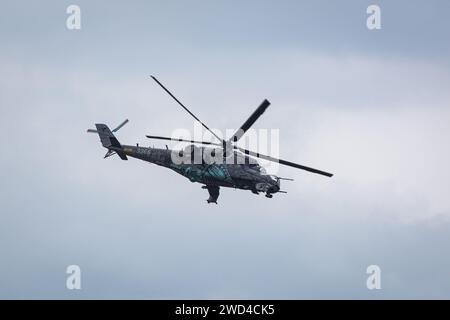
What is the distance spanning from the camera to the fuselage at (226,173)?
76625 mm

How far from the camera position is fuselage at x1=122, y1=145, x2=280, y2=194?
76.6 m

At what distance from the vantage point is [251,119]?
69375 millimetres

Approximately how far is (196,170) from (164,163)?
4.78m

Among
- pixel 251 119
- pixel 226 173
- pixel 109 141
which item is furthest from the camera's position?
pixel 109 141

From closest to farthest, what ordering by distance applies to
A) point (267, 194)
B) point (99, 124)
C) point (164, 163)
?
point (267, 194)
point (164, 163)
point (99, 124)

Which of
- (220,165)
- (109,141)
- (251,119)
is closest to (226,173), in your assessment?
(220,165)

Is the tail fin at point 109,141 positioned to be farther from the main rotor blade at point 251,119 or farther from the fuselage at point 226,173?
the main rotor blade at point 251,119

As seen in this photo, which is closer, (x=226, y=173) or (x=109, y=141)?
(x=226, y=173)

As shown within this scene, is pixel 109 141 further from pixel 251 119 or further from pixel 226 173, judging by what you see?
pixel 251 119

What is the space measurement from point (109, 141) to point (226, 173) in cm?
1671

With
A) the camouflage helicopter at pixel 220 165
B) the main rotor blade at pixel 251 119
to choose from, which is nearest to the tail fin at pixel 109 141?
the camouflage helicopter at pixel 220 165

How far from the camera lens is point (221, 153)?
78.0 m
